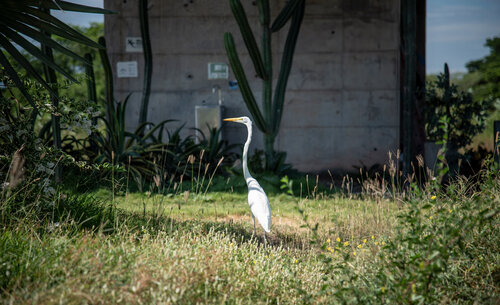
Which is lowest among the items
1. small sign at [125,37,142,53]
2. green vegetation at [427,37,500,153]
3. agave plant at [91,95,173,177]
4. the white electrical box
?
agave plant at [91,95,173,177]

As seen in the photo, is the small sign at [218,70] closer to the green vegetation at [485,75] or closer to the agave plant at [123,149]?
the agave plant at [123,149]

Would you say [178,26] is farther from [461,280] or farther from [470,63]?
[470,63]

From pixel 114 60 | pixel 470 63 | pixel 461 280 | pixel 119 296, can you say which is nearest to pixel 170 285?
pixel 119 296

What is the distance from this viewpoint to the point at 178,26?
9.17m

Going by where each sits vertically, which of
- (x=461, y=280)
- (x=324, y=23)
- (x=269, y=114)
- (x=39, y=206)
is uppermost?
(x=324, y=23)

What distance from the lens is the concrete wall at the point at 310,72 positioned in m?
9.16

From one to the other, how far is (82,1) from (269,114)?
3.44m

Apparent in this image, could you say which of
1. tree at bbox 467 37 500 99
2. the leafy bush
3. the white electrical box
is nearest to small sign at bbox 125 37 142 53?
the white electrical box

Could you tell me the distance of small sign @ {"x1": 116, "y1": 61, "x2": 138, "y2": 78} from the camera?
9.16 meters

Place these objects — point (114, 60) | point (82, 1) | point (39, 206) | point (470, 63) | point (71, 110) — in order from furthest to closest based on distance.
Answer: point (470, 63) < point (114, 60) < point (82, 1) < point (71, 110) < point (39, 206)

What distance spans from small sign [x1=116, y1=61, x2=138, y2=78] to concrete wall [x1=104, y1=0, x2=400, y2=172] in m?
0.09

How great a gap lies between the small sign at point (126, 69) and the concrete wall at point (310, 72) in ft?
0.28

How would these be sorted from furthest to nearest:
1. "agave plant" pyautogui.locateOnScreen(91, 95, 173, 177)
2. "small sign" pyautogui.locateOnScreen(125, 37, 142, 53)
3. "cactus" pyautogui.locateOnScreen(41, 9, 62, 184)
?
"small sign" pyautogui.locateOnScreen(125, 37, 142, 53) < "agave plant" pyautogui.locateOnScreen(91, 95, 173, 177) < "cactus" pyautogui.locateOnScreen(41, 9, 62, 184)

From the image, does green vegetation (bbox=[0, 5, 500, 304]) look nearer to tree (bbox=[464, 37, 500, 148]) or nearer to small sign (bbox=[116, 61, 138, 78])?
small sign (bbox=[116, 61, 138, 78])
